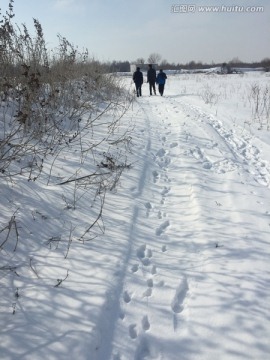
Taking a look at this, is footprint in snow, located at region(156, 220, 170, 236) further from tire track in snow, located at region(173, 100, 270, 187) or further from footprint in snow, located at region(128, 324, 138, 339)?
tire track in snow, located at region(173, 100, 270, 187)

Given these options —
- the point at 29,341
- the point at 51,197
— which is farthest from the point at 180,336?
the point at 51,197

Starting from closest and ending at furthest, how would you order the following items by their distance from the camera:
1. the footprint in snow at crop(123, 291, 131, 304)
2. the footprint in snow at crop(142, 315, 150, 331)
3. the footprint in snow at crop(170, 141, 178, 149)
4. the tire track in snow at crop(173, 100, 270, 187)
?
1. the footprint in snow at crop(142, 315, 150, 331)
2. the footprint in snow at crop(123, 291, 131, 304)
3. the tire track in snow at crop(173, 100, 270, 187)
4. the footprint in snow at crop(170, 141, 178, 149)

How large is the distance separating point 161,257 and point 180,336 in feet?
2.91

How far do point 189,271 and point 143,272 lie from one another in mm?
426

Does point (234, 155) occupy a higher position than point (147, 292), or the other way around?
point (234, 155)

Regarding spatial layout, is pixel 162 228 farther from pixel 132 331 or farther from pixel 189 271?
pixel 132 331

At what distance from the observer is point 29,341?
1.97 m

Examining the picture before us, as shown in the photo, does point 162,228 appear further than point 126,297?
Yes

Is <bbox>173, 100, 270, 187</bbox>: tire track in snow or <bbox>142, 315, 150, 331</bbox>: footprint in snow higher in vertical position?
<bbox>173, 100, 270, 187</bbox>: tire track in snow

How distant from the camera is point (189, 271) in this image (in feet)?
9.13

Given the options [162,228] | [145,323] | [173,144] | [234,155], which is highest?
[173,144]

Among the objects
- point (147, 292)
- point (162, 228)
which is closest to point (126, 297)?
point (147, 292)

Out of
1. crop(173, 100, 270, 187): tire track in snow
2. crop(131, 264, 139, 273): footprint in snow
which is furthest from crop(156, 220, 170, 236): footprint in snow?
crop(173, 100, 270, 187): tire track in snow

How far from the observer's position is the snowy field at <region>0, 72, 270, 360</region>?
6.72 feet
